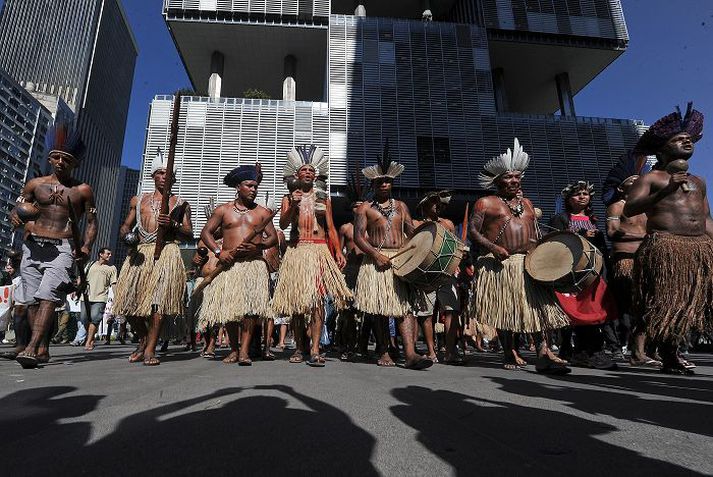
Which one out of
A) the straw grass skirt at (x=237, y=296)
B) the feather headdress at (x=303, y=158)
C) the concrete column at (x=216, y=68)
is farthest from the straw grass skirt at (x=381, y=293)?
the concrete column at (x=216, y=68)

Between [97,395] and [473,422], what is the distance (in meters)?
1.70

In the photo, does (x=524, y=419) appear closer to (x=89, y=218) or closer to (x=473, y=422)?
(x=473, y=422)

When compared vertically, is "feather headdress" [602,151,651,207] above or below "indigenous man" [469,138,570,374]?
above

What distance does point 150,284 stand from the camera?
4.31 m

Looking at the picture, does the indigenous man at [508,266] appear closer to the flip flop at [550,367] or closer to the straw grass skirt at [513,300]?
the straw grass skirt at [513,300]

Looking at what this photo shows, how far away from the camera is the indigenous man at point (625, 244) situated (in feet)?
14.9

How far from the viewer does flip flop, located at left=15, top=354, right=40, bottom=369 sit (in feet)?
11.5

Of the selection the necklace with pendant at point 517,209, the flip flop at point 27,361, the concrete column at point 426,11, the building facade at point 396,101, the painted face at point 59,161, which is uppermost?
the concrete column at point 426,11

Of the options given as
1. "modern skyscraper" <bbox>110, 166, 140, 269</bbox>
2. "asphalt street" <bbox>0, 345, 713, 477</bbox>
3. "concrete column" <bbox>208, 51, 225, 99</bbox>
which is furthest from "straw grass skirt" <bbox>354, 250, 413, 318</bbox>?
"modern skyscraper" <bbox>110, 166, 140, 269</bbox>

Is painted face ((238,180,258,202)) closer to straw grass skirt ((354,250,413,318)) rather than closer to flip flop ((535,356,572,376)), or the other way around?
straw grass skirt ((354,250,413,318))

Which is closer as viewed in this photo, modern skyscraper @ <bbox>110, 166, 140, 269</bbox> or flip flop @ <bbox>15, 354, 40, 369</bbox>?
flip flop @ <bbox>15, 354, 40, 369</bbox>

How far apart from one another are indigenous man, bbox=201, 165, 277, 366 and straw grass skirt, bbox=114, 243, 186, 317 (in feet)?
1.23

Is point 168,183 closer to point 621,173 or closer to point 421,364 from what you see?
point 421,364

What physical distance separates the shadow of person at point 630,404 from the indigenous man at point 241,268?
7.62 ft
